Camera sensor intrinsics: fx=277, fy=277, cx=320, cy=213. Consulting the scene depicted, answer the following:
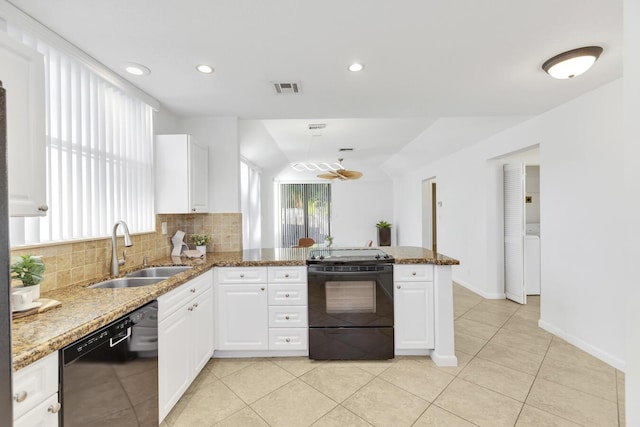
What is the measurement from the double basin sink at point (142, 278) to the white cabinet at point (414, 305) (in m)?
1.84

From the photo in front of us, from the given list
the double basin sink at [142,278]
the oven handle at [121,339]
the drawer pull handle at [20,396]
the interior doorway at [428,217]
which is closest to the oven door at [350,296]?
the double basin sink at [142,278]

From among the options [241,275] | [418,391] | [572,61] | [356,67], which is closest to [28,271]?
[241,275]

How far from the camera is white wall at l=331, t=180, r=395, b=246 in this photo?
841 cm

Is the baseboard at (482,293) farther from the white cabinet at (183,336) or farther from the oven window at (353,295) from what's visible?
the white cabinet at (183,336)

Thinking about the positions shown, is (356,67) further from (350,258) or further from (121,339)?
(121,339)

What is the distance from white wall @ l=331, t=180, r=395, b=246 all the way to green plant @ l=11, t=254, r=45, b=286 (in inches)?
286

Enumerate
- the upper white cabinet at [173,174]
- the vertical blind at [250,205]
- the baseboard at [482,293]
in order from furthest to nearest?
1. the vertical blind at [250,205]
2. the baseboard at [482,293]
3. the upper white cabinet at [173,174]

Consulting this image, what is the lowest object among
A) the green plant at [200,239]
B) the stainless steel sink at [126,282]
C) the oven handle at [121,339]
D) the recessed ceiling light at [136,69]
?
the oven handle at [121,339]

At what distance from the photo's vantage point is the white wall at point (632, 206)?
99 centimetres

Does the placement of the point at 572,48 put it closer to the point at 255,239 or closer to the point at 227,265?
the point at 227,265

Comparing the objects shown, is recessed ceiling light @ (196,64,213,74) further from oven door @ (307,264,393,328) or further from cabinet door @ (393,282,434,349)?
cabinet door @ (393,282,434,349)

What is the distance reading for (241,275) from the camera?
2520 millimetres

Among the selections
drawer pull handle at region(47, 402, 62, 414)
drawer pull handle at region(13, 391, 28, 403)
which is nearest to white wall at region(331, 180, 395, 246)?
drawer pull handle at region(47, 402, 62, 414)

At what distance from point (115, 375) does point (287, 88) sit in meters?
2.33
